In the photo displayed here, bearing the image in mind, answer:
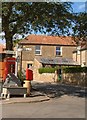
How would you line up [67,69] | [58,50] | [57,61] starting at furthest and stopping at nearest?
[58,50]
[57,61]
[67,69]

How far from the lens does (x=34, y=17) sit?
20.8 metres

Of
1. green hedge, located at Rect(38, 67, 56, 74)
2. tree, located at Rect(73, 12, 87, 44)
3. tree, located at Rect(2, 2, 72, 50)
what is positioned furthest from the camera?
green hedge, located at Rect(38, 67, 56, 74)

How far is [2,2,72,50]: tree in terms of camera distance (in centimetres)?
2008

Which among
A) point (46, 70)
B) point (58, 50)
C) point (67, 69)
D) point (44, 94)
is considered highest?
point (58, 50)

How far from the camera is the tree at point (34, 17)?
20078mm

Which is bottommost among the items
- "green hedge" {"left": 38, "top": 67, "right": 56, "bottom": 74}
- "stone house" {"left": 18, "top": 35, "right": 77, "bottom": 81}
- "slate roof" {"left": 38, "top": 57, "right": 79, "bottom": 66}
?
"green hedge" {"left": 38, "top": 67, "right": 56, "bottom": 74}

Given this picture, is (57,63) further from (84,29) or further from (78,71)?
(84,29)

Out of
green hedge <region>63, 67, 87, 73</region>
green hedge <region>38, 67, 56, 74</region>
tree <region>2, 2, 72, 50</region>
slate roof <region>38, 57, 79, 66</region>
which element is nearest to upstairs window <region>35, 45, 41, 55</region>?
slate roof <region>38, 57, 79, 66</region>

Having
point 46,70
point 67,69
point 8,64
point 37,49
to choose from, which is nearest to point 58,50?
point 37,49

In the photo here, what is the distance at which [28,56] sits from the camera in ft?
189

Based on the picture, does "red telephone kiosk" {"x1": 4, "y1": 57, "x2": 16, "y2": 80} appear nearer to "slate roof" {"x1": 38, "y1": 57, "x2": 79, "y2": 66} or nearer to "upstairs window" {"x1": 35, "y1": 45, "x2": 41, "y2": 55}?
"slate roof" {"x1": 38, "y1": 57, "x2": 79, "y2": 66}

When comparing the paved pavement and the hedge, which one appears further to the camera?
the hedge

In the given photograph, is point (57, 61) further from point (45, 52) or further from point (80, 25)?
point (80, 25)

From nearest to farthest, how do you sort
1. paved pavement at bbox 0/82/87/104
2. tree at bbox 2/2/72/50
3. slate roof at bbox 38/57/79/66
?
paved pavement at bbox 0/82/87/104 < tree at bbox 2/2/72/50 < slate roof at bbox 38/57/79/66
